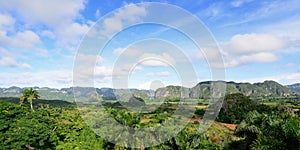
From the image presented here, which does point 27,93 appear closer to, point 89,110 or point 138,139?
point 89,110

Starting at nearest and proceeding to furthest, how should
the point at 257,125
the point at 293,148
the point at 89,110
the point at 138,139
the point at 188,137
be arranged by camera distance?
1. the point at 293,148
2. the point at 188,137
3. the point at 257,125
4. the point at 138,139
5. the point at 89,110

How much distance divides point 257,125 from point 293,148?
31.7 feet

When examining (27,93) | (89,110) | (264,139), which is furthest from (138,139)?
(27,93)

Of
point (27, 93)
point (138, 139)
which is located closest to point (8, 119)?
point (138, 139)

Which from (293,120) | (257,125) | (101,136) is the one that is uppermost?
(293,120)

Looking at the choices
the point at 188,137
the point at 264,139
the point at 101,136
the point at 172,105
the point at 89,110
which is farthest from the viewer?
the point at 172,105


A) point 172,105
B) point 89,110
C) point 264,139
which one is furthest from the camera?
point 172,105

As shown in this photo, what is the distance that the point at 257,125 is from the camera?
58.3 ft

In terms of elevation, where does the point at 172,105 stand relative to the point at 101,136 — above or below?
above

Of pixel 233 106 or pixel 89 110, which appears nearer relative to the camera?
pixel 89 110

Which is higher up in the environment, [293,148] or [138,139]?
[293,148]

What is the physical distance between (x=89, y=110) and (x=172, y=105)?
15073mm

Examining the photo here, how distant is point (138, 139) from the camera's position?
20391mm

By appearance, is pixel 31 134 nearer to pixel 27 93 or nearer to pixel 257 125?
pixel 257 125
